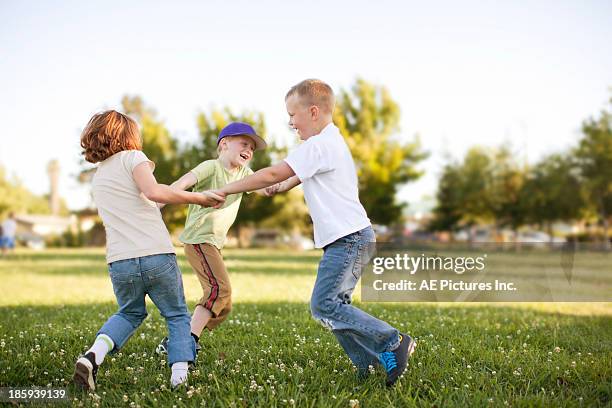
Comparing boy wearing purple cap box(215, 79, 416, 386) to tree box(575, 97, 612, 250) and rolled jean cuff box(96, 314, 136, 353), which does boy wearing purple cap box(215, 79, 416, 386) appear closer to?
rolled jean cuff box(96, 314, 136, 353)

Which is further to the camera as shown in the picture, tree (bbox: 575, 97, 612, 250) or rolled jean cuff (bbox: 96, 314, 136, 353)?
tree (bbox: 575, 97, 612, 250)

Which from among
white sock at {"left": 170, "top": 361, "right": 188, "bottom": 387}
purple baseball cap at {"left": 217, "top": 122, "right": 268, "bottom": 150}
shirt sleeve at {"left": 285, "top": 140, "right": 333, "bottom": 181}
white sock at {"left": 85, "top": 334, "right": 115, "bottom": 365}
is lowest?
white sock at {"left": 170, "top": 361, "right": 188, "bottom": 387}

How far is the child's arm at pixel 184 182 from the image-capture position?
4.48 meters

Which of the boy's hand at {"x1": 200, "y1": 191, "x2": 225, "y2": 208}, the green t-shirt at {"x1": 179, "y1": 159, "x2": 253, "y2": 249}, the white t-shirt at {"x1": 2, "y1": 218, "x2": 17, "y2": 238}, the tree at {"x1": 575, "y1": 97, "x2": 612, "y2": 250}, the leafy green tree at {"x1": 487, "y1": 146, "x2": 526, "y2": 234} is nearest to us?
the boy's hand at {"x1": 200, "y1": 191, "x2": 225, "y2": 208}

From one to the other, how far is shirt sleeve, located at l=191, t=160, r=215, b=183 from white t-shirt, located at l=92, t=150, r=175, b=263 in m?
0.74

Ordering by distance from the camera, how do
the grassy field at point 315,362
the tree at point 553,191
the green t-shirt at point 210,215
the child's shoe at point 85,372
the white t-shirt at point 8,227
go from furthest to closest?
the tree at point 553,191, the white t-shirt at point 8,227, the green t-shirt at point 210,215, the child's shoe at point 85,372, the grassy field at point 315,362

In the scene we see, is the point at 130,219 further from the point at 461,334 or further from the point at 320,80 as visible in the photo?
the point at 461,334

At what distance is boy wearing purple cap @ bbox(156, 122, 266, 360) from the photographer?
512cm

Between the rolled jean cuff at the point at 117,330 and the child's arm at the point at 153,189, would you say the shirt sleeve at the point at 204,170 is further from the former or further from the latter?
the rolled jean cuff at the point at 117,330

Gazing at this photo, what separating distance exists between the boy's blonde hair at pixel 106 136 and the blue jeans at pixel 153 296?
824mm

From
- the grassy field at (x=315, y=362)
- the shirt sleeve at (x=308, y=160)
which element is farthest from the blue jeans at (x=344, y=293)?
the shirt sleeve at (x=308, y=160)

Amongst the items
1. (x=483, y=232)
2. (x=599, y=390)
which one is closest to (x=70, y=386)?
(x=599, y=390)

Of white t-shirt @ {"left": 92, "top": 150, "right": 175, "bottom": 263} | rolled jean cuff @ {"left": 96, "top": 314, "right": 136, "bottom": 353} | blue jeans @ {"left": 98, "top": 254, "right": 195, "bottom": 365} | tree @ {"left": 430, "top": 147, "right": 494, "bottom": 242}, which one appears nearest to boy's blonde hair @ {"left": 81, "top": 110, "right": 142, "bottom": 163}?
white t-shirt @ {"left": 92, "top": 150, "right": 175, "bottom": 263}

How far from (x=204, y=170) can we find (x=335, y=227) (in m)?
1.48
